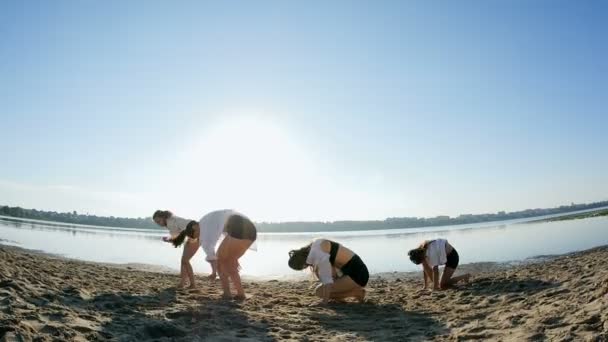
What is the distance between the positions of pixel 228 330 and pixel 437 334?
247 centimetres

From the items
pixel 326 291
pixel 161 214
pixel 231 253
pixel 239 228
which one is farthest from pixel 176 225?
pixel 326 291

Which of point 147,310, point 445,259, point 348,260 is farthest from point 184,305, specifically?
point 445,259

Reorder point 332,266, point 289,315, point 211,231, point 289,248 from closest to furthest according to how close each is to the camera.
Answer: point 289,315 → point 211,231 → point 332,266 → point 289,248

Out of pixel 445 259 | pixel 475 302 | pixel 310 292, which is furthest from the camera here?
pixel 310 292

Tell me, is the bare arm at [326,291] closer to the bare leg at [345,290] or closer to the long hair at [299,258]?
the bare leg at [345,290]

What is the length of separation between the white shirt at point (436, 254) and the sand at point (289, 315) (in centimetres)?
113

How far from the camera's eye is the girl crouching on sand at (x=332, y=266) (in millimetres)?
6938

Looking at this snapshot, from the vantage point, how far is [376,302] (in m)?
7.91

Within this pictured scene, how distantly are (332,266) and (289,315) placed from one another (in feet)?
4.52

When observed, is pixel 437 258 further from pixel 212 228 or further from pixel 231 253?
pixel 212 228

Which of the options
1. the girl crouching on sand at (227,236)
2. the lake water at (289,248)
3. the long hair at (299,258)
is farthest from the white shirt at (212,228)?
the lake water at (289,248)

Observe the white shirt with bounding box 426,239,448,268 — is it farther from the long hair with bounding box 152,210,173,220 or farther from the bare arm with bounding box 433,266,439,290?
the long hair with bounding box 152,210,173,220

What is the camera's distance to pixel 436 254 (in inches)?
348

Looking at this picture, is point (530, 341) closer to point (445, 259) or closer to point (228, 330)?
point (228, 330)
